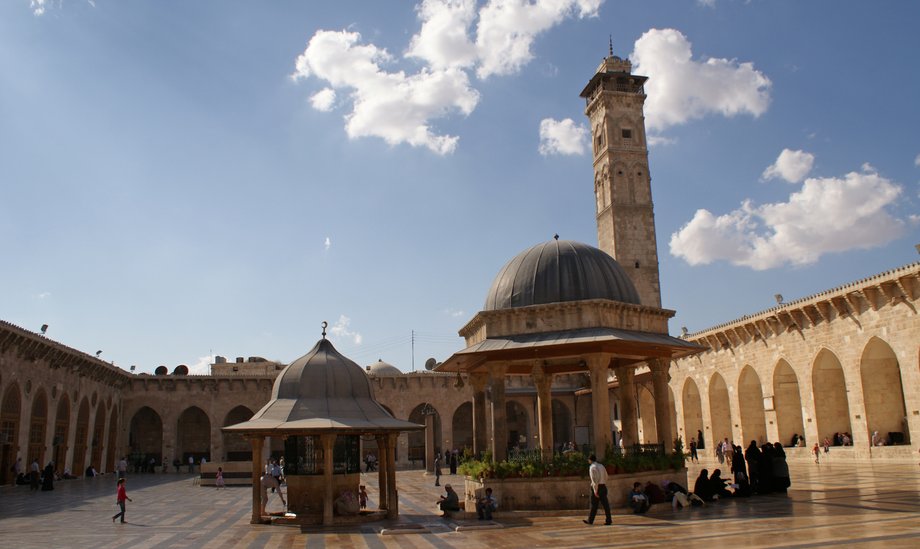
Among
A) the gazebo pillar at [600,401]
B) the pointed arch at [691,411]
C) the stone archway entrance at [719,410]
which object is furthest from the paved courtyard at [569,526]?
the pointed arch at [691,411]

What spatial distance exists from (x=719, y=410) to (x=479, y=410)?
62.5ft

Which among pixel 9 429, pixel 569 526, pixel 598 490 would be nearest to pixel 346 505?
pixel 569 526

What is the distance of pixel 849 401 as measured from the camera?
24.0m

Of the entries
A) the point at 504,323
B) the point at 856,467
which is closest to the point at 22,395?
the point at 504,323

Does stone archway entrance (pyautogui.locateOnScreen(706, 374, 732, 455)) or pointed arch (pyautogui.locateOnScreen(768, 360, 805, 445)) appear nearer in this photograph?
pointed arch (pyautogui.locateOnScreen(768, 360, 805, 445))

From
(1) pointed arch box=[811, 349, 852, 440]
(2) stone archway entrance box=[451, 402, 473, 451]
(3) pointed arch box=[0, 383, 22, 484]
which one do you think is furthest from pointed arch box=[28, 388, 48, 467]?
(1) pointed arch box=[811, 349, 852, 440]

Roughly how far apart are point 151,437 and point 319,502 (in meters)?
31.2

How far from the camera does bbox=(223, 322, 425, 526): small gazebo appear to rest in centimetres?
1288

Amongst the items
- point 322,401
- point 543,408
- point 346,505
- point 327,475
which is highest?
point 322,401

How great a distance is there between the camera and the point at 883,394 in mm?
23562

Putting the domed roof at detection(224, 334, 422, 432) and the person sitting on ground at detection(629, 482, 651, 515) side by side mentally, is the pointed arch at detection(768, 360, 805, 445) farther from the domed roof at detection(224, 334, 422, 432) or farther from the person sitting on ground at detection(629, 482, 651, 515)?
the domed roof at detection(224, 334, 422, 432)

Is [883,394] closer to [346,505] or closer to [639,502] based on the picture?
[639,502]

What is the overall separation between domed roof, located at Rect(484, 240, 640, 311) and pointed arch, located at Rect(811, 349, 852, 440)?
13.2 meters

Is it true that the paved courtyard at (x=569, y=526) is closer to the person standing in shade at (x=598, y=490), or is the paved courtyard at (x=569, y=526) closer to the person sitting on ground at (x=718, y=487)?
the person standing in shade at (x=598, y=490)
